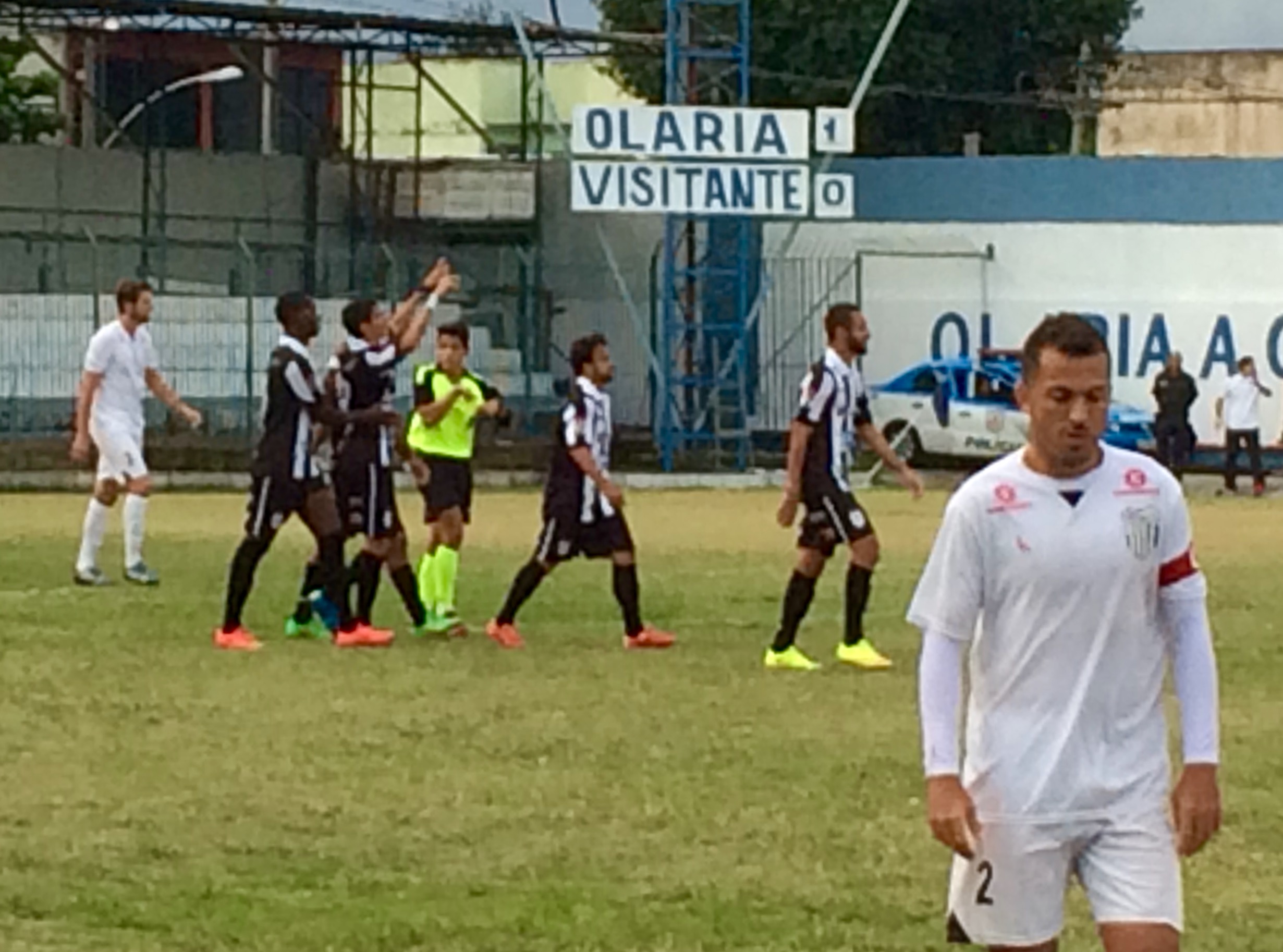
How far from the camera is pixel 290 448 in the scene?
17516 millimetres

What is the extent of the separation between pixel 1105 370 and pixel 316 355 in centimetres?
3730

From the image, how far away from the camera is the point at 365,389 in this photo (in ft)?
58.1

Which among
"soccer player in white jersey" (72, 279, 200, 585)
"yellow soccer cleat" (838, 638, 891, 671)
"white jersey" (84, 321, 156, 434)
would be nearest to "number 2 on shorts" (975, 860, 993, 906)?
"yellow soccer cleat" (838, 638, 891, 671)

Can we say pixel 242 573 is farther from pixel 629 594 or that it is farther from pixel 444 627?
Result: pixel 629 594

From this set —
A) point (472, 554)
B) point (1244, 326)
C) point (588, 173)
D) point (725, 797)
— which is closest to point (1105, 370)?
point (725, 797)

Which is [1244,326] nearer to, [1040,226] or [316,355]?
[1040,226]

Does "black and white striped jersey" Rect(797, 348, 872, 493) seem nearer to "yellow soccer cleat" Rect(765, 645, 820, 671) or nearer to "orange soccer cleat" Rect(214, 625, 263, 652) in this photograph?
"yellow soccer cleat" Rect(765, 645, 820, 671)

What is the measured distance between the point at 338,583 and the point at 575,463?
1.46 meters

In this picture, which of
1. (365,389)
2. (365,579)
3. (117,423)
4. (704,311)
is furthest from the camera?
(704,311)

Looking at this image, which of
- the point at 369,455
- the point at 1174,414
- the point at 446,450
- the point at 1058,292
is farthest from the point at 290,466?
the point at 1058,292

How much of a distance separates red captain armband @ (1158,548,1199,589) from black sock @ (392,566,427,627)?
1183 centimetres

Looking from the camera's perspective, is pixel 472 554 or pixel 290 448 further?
pixel 472 554

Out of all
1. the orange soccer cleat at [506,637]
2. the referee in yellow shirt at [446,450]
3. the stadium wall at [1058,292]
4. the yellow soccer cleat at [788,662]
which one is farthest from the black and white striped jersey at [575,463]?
the stadium wall at [1058,292]

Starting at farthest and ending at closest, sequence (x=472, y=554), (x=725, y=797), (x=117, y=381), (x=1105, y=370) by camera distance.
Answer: (x=472, y=554) → (x=117, y=381) → (x=725, y=797) → (x=1105, y=370)
